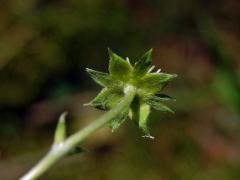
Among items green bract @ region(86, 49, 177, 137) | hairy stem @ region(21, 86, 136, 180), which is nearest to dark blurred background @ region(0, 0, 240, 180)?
green bract @ region(86, 49, 177, 137)

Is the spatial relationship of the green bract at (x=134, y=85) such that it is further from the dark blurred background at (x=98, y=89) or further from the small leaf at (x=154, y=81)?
the dark blurred background at (x=98, y=89)

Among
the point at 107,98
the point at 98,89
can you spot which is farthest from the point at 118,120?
the point at 98,89

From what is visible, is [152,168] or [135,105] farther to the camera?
[152,168]

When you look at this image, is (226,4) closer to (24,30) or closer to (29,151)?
(24,30)

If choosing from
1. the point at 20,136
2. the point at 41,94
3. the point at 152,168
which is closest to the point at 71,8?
the point at 41,94

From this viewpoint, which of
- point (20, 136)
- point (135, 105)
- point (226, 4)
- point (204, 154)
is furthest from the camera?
point (226, 4)

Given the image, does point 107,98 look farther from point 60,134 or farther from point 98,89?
point 98,89

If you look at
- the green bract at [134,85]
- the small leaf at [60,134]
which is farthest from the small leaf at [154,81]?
the small leaf at [60,134]
